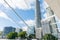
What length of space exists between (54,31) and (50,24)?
176 cm

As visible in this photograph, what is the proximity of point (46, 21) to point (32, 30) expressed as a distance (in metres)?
8.12

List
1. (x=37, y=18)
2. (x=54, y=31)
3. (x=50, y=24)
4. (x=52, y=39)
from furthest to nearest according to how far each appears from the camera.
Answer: (x=37, y=18) < (x=50, y=24) < (x=54, y=31) < (x=52, y=39)

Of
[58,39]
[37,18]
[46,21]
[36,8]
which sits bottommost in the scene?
[58,39]

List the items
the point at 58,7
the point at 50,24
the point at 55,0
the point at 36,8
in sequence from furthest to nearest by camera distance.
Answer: the point at 36,8
the point at 50,24
the point at 58,7
the point at 55,0

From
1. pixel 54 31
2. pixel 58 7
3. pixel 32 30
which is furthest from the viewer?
pixel 32 30

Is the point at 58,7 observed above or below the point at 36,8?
below

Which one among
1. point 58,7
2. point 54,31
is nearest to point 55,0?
point 58,7

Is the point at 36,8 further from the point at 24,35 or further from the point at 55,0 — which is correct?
the point at 55,0

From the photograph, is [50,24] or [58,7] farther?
→ [50,24]

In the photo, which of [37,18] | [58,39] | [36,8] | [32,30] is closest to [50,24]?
[58,39]

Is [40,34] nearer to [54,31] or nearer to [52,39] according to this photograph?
[54,31]

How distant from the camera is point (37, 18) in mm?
34812

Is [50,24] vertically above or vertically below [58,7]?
above

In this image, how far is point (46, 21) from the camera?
69.7 ft
